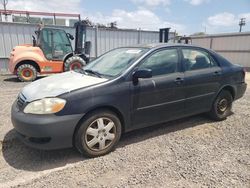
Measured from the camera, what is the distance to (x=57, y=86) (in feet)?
10.7

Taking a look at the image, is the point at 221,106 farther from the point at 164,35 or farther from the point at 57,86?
the point at 164,35

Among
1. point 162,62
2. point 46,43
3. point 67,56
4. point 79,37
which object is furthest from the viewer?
point 79,37

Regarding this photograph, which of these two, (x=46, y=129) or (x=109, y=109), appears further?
(x=109, y=109)

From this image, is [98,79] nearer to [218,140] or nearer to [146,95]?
[146,95]

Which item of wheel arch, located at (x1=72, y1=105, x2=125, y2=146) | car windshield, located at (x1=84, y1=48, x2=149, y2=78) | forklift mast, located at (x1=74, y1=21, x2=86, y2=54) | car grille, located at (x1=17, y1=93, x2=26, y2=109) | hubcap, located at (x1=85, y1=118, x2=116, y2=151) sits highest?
forklift mast, located at (x1=74, y1=21, x2=86, y2=54)

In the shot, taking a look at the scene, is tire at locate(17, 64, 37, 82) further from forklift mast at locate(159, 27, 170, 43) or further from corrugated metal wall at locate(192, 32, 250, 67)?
corrugated metal wall at locate(192, 32, 250, 67)

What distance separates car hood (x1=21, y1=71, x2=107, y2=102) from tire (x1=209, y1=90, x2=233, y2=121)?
8.52ft

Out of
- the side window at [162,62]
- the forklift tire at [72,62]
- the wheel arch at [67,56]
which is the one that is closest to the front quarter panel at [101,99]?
the side window at [162,62]

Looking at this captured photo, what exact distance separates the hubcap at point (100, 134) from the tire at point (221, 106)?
94.8 inches

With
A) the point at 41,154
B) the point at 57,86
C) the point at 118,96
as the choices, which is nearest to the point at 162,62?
the point at 118,96

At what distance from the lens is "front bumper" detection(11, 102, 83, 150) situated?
289 centimetres

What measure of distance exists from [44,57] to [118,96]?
24.6ft

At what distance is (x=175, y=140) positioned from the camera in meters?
3.87

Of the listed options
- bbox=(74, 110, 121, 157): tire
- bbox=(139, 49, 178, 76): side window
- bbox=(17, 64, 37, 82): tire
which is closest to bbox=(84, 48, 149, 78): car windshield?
bbox=(139, 49, 178, 76): side window
